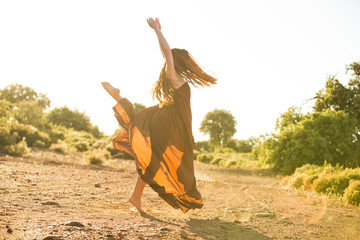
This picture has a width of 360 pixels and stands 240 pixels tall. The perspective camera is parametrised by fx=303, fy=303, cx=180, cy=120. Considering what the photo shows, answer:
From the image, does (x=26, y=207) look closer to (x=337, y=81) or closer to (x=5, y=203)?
(x=5, y=203)

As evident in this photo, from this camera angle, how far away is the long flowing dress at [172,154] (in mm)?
3600

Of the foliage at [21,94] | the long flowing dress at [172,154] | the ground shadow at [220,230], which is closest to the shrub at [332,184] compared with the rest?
the ground shadow at [220,230]

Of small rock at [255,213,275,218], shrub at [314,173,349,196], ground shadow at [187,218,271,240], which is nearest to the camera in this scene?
ground shadow at [187,218,271,240]

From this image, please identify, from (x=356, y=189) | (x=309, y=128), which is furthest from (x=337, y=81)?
(x=356, y=189)

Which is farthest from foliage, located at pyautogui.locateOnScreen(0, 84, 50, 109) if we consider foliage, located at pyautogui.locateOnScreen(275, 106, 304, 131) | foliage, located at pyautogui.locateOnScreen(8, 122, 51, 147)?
foliage, located at pyautogui.locateOnScreen(275, 106, 304, 131)

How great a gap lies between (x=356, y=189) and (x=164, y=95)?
4.29 m

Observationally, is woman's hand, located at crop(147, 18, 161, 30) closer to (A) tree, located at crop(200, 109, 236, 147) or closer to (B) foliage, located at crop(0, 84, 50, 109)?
(A) tree, located at crop(200, 109, 236, 147)

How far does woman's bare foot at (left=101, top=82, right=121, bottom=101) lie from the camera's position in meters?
3.98

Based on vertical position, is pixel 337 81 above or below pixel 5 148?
above

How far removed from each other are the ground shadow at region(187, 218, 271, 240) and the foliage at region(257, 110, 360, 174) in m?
9.38

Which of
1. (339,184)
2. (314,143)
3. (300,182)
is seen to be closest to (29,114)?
(314,143)

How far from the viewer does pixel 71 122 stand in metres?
40.7

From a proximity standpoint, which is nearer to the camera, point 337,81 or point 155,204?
point 155,204

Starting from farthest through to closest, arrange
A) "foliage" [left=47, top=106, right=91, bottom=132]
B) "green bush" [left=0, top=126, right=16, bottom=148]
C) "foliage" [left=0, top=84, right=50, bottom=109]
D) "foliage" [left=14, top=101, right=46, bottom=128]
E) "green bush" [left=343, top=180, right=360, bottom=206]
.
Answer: "foliage" [left=0, top=84, right=50, bottom=109] → "foliage" [left=47, top=106, right=91, bottom=132] → "foliage" [left=14, top=101, right=46, bottom=128] → "green bush" [left=0, top=126, right=16, bottom=148] → "green bush" [left=343, top=180, right=360, bottom=206]
